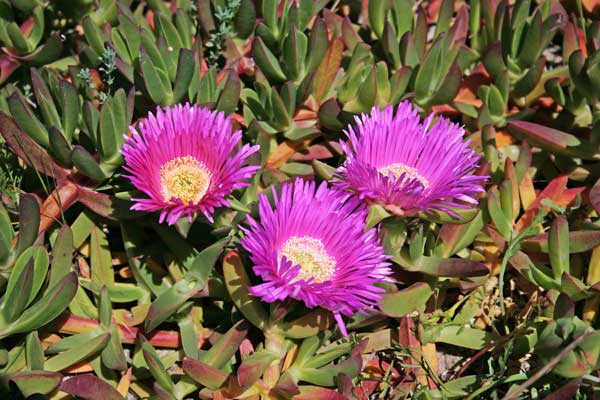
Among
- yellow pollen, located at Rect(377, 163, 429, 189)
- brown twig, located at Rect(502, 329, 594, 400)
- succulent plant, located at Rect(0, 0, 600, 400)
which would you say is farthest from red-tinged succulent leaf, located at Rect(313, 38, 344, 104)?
brown twig, located at Rect(502, 329, 594, 400)

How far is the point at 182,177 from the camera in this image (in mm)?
1625

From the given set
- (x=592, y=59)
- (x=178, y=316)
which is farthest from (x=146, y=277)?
(x=592, y=59)

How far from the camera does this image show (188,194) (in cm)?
164

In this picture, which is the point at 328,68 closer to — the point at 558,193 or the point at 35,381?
the point at 558,193

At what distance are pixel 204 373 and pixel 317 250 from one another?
315mm

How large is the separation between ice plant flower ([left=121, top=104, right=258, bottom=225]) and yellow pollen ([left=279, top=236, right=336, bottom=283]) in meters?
0.15

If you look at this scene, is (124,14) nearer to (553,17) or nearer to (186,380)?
(186,380)

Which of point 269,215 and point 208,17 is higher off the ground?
point 208,17

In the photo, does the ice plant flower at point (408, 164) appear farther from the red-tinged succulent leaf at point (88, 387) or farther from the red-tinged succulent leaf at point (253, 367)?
the red-tinged succulent leaf at point (88, 387)

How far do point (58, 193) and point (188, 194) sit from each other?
28 cm

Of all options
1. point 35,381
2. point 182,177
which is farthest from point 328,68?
point 35,381

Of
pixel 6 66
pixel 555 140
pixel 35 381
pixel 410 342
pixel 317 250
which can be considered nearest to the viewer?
pixel 35 381

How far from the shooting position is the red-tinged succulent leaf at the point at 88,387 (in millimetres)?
1471

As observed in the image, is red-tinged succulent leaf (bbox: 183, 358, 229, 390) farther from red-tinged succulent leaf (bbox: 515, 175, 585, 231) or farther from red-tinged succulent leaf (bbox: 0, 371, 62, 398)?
red-tinged succulent leaf (bbox: 515, 175, 585, 231)
